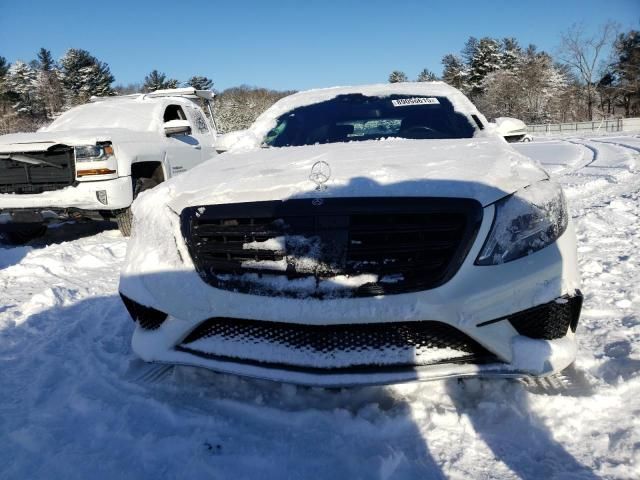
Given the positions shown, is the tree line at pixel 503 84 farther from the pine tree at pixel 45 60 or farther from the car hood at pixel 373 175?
the car hood at pixel 373 175

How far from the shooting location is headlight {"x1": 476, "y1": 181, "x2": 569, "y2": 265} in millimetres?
1799

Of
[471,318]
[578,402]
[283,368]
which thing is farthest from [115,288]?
[578,402]

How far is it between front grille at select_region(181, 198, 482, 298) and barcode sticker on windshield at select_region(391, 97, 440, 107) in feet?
6.29

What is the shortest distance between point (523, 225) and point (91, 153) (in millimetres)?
4771

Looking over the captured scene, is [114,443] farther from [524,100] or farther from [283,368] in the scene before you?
[524,100]

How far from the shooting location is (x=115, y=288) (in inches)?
152

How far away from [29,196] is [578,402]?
547 cm

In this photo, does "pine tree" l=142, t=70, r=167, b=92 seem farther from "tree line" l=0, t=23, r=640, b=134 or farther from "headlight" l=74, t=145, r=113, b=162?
"headlight" l=74, t=145, r=113, b=162

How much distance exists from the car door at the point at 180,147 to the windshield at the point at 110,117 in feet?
1.07

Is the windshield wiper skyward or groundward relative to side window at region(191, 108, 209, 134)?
groundward

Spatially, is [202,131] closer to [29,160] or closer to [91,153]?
[91,153]

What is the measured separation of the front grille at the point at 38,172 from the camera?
517 centimetres

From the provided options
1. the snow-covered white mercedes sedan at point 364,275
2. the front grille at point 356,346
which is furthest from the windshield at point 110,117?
the front grille at point 356,346

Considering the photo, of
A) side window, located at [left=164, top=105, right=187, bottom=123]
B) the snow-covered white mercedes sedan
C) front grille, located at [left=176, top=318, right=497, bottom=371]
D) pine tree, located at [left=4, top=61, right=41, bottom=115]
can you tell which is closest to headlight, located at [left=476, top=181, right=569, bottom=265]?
the snow-covered white mercedes sedan
